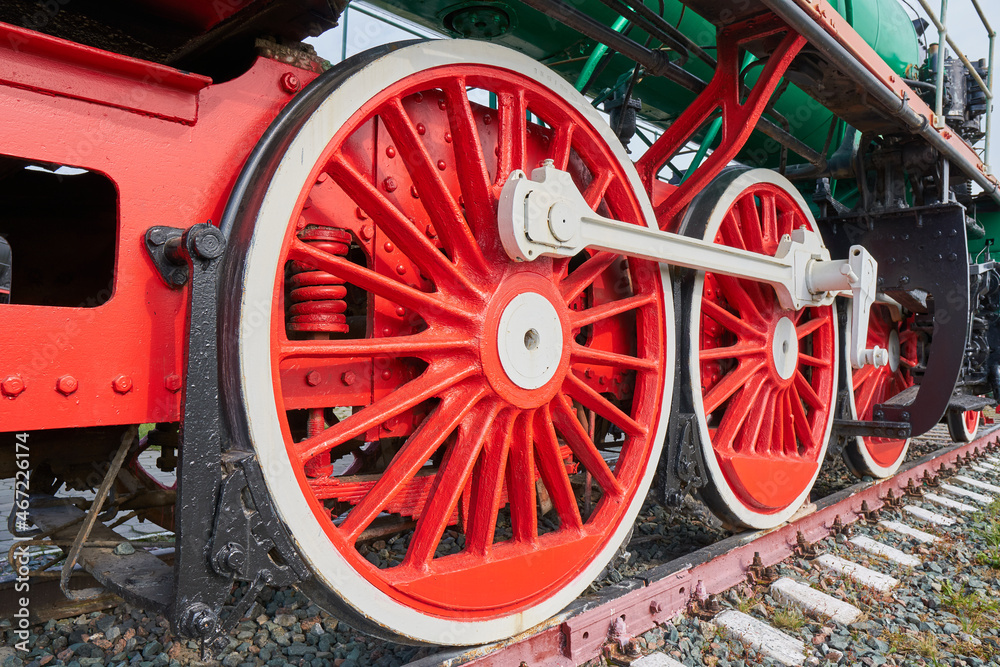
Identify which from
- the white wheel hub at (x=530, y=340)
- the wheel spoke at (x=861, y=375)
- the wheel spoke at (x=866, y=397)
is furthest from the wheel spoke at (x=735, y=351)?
the wheel spoke at (x=866, y=397)

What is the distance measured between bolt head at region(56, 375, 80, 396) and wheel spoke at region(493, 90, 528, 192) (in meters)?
1.18

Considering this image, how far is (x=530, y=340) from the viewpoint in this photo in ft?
6.60

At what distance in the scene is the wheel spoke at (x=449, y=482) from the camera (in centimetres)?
177

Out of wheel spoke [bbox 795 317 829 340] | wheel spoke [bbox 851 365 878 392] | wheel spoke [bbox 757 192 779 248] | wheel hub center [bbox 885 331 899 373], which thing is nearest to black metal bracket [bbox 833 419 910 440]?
wheel spoke [bbox 795 317 829 340]

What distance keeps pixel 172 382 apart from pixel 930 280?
417 centimetres

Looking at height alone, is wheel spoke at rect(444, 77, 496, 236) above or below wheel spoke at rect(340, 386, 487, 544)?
above

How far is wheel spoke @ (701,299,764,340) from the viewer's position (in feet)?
9.70

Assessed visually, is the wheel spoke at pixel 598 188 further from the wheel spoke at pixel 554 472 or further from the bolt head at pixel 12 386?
the bolt head at pixel 12 386

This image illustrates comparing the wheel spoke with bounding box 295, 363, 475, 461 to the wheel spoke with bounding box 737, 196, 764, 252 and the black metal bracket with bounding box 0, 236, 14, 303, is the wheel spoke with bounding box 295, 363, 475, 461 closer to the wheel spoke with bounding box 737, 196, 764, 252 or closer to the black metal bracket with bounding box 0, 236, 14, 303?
the black metal bracket with bounding box 0, 236, 14, 303

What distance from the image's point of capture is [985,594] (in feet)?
9.19

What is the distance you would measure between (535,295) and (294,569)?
3.33 feet

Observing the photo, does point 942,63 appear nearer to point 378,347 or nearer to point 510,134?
point 510,134

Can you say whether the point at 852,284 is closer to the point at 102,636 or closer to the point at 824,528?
the point at 824,528

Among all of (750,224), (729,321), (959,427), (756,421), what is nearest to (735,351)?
(729,321)
